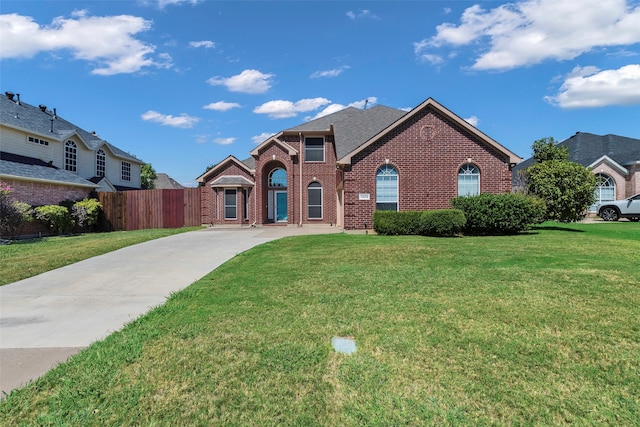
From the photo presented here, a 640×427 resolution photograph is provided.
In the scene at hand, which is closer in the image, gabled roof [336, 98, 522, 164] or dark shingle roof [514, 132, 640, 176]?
gabled roof [336, 98, 522, 164]

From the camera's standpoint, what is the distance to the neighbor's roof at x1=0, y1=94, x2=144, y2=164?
20438 millimetres

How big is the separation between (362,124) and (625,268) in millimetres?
17485

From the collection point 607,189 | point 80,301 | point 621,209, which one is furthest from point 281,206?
point 607,189

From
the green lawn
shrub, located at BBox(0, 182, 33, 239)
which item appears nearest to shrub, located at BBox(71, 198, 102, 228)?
shrub, located at BBox(0, 182, 33, 239)

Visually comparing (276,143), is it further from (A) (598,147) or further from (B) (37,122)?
(A) (598,147)

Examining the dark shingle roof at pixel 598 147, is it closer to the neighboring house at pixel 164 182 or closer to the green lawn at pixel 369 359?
the green lawn at pixel 369 359

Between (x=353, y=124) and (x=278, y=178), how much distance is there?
19.9 ft

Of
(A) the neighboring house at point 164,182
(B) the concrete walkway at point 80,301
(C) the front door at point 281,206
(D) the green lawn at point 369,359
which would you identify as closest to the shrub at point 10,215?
(B) the concrete walkway at point 80,301

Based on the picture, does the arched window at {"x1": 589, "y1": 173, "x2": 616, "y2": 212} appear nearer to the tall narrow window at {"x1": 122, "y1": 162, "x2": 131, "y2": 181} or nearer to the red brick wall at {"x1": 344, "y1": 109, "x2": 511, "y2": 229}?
the red brick wall at {"x1": 344, "y1": 109, "x2": 511, "y2": 229}

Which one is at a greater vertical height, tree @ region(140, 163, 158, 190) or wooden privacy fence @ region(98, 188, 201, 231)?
tree @ region(140, 163, 158, 190)

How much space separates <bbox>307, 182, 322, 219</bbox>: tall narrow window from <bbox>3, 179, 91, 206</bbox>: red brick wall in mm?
13929

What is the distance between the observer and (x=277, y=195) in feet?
77.9

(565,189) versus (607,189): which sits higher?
(607,189)

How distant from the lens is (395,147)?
53.4ft
